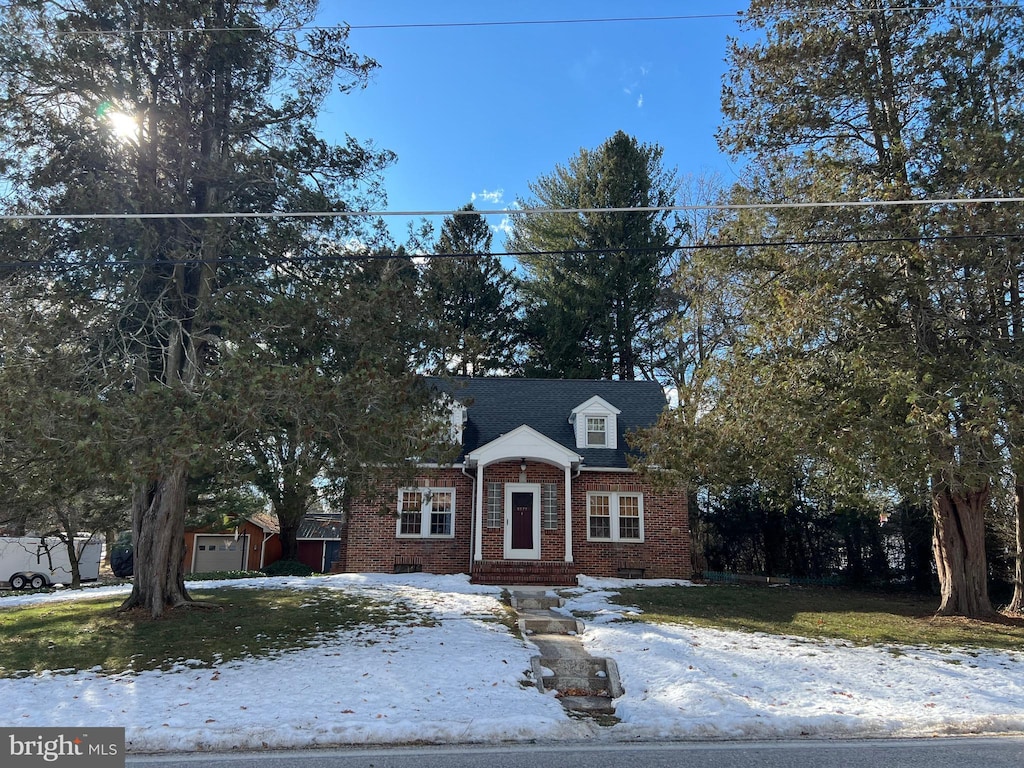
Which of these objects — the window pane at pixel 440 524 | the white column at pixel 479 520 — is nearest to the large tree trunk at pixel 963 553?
the white column at pixel 479 520

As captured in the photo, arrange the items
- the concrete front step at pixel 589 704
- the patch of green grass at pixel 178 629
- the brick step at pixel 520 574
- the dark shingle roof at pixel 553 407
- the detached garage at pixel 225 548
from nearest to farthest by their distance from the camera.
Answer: the concrete front step at pixel 589 704, the patch of green grass at pixel 178 629, the brick step at pixel 520 574, the dark shingle roof at pixel 553 407, the detached garage at pixel 225 548

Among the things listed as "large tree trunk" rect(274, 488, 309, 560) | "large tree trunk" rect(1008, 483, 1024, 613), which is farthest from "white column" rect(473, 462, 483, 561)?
"large tree trunk" rect(1008, 483, 1024, 613)

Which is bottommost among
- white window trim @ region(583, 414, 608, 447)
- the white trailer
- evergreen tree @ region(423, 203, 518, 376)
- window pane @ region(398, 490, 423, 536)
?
the white trailer

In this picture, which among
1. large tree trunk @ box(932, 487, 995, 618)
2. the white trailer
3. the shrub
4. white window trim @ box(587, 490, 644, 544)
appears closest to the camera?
large tree trunk @ box(932, 487, 995, 618)

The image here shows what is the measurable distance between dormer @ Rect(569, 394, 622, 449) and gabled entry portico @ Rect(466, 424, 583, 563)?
1.33m

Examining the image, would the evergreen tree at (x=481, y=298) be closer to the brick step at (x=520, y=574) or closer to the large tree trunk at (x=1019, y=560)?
the brick step at (x=520, y=574)

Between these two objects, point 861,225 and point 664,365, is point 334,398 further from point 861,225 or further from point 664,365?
point 664,365

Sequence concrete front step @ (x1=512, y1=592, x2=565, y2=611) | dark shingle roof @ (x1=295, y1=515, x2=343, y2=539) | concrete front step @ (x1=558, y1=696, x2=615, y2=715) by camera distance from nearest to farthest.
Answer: concrete front step @ (x1=558, y1=696, x2=615, y2=715)
concrete front step @ (x1=512, y1=592, x2=565, y2=611)
dark shingle roof @ (x1=295, y1=515, x2=343, y2=539)

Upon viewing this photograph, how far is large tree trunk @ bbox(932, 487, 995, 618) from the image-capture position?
12.9 metres

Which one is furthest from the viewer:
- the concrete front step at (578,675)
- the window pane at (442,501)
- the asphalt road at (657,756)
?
the window pane at (442,501)

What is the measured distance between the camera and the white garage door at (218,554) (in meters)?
32.6

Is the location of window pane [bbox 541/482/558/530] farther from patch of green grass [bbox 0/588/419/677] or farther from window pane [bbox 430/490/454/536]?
patch of green grass [bbox 0/588/419/677]

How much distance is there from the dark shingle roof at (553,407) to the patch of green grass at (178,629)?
824cm

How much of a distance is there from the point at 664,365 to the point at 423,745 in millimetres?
29476
